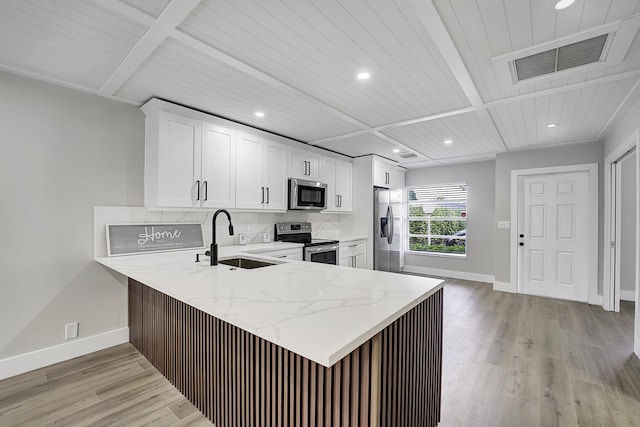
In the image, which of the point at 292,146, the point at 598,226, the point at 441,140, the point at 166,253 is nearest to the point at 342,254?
the point at 292,146

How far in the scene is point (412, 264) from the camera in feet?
21.5

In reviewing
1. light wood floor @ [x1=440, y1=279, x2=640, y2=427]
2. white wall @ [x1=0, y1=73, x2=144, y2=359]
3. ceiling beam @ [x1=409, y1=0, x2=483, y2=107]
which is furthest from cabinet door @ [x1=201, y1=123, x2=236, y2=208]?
light wood floor @ [x1=440, y1=279, x2=640, y2=427]

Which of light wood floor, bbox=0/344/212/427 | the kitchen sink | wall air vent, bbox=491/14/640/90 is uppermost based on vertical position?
wall air vent, bbox=491/14/640/90

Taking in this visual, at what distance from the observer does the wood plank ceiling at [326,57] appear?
5.14 feet

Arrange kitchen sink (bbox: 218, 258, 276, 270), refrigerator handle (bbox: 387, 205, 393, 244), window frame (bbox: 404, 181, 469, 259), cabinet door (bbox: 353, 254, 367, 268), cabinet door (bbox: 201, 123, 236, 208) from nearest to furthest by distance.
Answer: kitchen sink (bbox: 218, 258, 276, 270)
cabinet door (bbox: 201, 123, 236, 208)
cabinet door (bbox: 353, 254, 367, 268)
refrigerator handle (bbox: 387, 205, 393, 244)
window frame (bbox: 404, 181, 469, 259)

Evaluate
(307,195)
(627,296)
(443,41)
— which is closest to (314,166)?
(307,195)

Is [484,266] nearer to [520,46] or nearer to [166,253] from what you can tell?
[520,46]

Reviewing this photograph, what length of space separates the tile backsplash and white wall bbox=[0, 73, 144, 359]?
8 cm

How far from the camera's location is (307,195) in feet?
14.0

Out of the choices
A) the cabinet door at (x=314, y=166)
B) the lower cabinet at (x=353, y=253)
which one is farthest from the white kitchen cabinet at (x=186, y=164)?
the lower cabinet at (x=353, y=253)

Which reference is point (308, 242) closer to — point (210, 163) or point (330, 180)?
point (330, 180)

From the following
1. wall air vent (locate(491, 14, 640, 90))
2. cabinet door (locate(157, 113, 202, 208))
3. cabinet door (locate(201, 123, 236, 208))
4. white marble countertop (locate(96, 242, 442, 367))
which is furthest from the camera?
cabinet door (locate(201, 123, 236, 208))

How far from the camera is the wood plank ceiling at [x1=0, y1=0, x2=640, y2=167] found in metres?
1.57

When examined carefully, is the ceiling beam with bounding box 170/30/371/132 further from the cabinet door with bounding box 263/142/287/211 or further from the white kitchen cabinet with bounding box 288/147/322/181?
the white kitchen cabinet with bounding box 288/147/322/181
